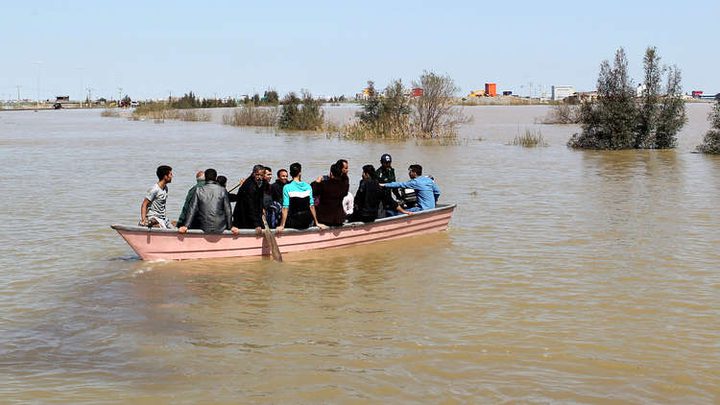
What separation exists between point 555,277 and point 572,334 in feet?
9.90

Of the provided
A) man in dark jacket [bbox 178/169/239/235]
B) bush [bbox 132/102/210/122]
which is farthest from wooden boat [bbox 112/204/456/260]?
bush [bbox 132/102/210/122]

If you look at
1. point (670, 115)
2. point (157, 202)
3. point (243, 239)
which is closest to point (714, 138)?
point (670, 115)

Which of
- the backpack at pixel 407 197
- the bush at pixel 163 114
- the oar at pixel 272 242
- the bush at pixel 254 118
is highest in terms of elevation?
the bush at pixel 163 114

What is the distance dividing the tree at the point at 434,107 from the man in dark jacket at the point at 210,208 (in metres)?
31.3

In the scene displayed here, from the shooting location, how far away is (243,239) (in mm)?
12641

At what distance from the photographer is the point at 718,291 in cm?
1094

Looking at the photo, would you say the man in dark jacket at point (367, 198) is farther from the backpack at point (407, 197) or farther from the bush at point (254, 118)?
the bush at point (254, 118)

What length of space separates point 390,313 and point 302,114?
153 ft

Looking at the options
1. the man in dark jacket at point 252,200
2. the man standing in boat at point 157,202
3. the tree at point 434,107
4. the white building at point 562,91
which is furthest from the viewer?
the white building at point 562,91

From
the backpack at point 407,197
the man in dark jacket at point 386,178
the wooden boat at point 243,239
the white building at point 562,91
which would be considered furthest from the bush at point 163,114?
the white building at point 562,91

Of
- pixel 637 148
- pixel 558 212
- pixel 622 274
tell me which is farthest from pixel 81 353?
pixel 637 148

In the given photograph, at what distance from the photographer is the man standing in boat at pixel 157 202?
40.2 feet

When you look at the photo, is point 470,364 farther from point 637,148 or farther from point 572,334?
point 637,148

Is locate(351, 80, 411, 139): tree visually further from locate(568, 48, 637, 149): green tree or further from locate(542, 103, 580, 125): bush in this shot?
locate(542, 103, 580, 125): bush
